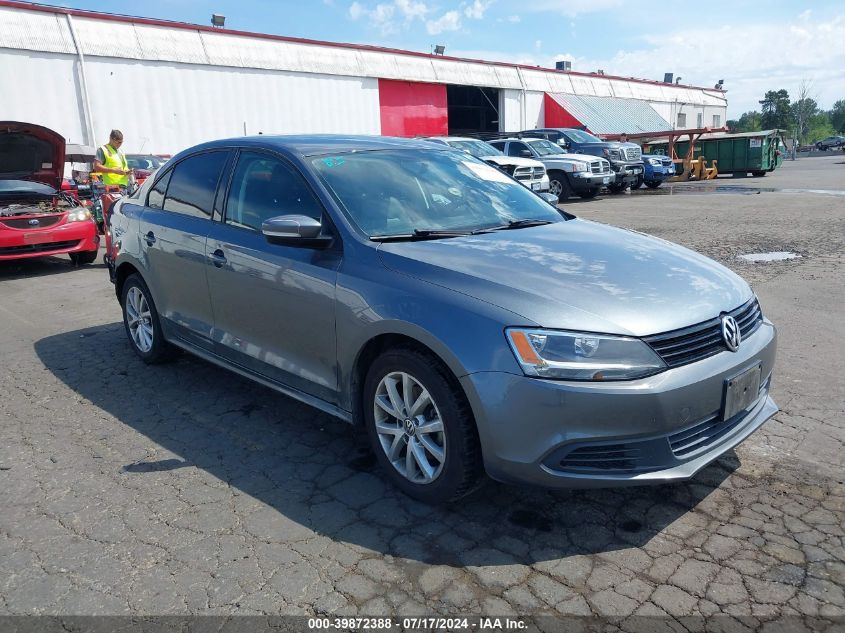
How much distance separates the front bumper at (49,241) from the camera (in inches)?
359

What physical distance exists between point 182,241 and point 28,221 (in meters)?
6.19

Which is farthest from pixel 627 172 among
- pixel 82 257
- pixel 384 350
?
pixel 384 350

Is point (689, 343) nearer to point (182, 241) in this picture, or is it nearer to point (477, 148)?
point (182, 241)

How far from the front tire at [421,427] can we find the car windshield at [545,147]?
17.4 m

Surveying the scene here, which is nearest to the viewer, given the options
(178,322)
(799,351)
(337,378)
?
(337,378)

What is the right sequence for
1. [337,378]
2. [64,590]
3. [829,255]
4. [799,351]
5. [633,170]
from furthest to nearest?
[633,170] → [829,255] → [799,351] → [337,378] → [64,590]

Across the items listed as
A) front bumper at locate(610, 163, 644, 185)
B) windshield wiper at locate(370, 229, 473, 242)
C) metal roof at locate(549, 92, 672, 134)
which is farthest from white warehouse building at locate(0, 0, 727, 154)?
windshield wiper at locate(370, 229, 473, 242)

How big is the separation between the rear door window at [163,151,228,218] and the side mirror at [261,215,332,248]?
46.1 inches

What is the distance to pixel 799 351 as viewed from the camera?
523cm

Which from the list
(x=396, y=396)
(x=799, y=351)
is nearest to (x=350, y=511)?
(x=396, y=396)

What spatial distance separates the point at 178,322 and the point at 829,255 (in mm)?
8327

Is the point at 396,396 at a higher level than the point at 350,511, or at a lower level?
higher

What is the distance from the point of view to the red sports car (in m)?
9.25

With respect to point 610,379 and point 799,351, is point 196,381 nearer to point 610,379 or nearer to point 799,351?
point 610,379
